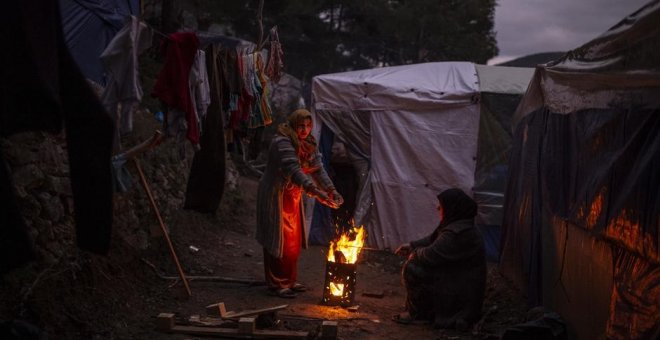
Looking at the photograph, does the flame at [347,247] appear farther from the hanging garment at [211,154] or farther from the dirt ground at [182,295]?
the hanging garment at [211,154]

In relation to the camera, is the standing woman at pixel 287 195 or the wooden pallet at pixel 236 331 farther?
the standing woman at pixel 287 195

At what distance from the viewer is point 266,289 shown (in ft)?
22.4

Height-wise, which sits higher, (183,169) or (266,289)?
(183,169)

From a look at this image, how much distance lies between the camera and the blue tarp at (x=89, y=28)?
715 cm

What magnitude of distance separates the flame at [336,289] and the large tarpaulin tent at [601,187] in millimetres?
1843

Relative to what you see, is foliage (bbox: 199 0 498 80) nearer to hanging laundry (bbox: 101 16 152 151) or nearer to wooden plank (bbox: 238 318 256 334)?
hanging laundry (bbox: 101 16 152 151)

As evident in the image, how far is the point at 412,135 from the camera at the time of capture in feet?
30.5

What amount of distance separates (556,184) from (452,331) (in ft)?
5.25

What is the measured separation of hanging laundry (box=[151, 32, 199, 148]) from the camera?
16.5 ft

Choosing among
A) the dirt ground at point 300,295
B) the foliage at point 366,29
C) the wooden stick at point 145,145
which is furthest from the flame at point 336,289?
the foliage at point 366,29

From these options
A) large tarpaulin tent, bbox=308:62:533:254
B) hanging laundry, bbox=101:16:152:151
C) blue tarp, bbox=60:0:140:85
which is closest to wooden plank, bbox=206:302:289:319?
hanging laundry, bbox=101:16:152:151

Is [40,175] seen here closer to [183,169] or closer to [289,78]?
[183,169]

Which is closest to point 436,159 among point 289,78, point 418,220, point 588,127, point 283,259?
point 418,220

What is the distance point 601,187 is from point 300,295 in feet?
11.8
